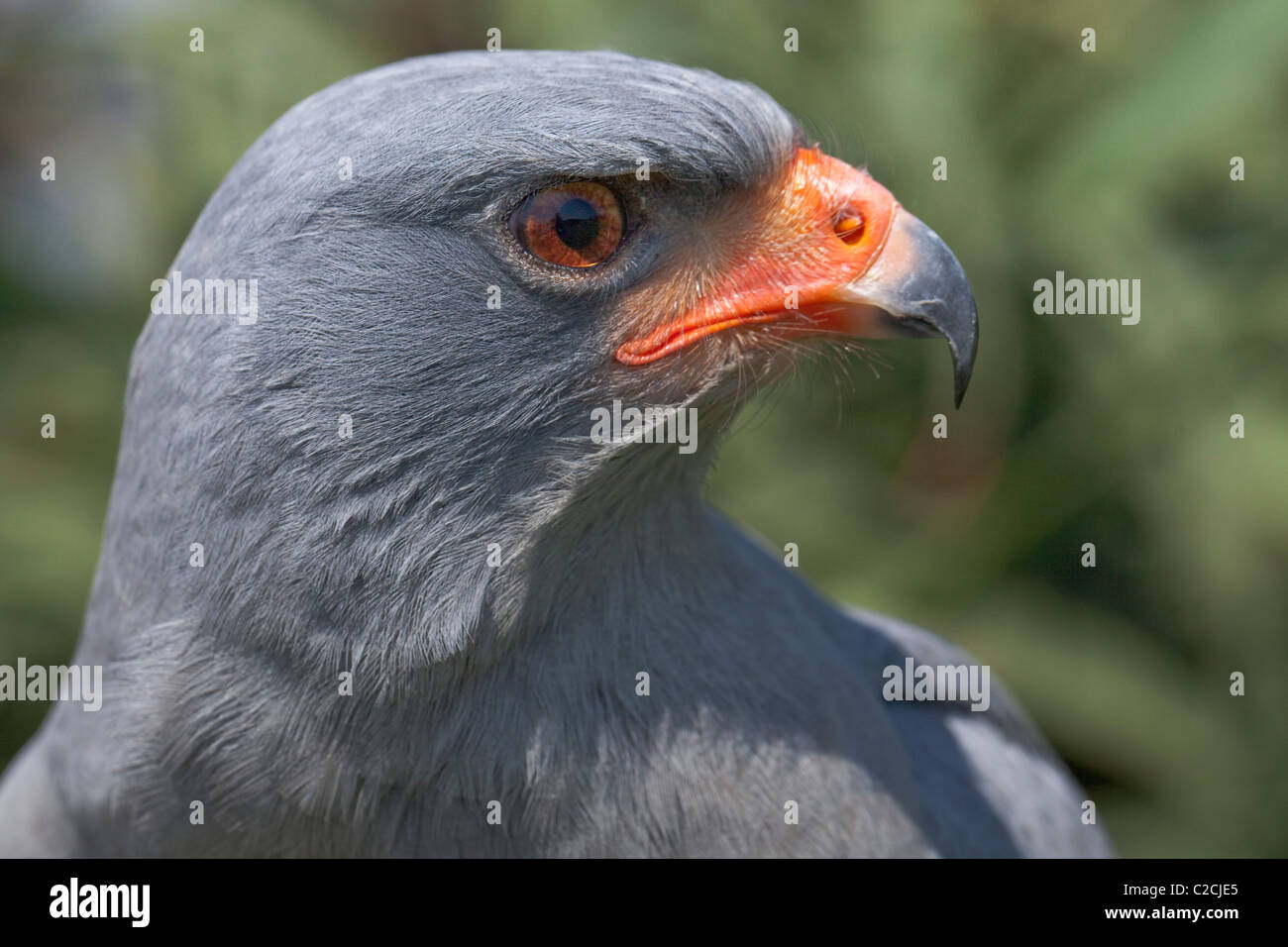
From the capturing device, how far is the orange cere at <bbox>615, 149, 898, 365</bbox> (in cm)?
212

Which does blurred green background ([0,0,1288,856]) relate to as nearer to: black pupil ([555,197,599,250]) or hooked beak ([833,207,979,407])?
hooked beak ([833,207,979,407])

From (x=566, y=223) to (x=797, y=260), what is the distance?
442 millimetres

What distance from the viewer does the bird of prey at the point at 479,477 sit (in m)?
1.97

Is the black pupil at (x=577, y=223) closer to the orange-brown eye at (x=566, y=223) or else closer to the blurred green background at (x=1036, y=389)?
the orange-brown eye at (x=566, y=223)

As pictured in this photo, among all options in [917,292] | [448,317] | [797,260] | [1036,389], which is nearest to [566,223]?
[448,317]

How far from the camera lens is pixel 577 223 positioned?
6.48 ft

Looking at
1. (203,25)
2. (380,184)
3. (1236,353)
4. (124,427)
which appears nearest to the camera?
(380,184)

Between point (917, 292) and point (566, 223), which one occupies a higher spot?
point (566, 223)

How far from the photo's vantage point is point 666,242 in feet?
6.82

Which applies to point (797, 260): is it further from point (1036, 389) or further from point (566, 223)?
point (1036, 389)

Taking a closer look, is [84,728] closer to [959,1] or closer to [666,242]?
[666,242]

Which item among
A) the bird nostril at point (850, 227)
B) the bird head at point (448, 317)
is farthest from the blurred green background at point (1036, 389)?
the bird head at point (448, 317)
